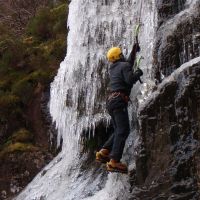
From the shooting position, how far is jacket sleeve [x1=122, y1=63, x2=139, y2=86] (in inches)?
310

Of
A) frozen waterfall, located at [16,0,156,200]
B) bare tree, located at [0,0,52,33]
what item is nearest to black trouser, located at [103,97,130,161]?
frozen waterfall, located at [16,0,156,200]

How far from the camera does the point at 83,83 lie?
38.4 feet

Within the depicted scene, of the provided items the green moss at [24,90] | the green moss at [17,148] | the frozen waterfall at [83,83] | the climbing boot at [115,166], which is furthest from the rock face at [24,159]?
the climbing boot at [115,166]

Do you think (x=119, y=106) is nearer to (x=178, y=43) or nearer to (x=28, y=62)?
(x=178, y=43)

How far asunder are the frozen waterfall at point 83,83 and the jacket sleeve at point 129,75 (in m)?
1.76

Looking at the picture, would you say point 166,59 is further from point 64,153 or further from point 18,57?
point 18,57

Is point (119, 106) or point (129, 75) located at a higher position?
point (129, 75)

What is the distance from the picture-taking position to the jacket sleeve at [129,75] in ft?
25.8

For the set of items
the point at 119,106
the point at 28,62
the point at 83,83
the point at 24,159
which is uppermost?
the point at 28,62

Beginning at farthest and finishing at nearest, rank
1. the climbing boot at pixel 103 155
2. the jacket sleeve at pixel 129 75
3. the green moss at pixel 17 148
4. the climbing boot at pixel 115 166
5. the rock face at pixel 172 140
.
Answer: the green moss at pixel 17 148 < the climbing boot at pixel 103 155 < the jacket sleeve at pixel 129 75 < the climbing boot at pixel 115 166 < the rock face at pixel 172 140

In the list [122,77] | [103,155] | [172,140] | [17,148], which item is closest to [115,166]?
[103,155]

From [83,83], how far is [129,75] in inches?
152

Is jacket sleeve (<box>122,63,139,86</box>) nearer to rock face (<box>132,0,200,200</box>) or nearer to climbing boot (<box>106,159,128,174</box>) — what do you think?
rock face (<box>132,0,200,200</box>)

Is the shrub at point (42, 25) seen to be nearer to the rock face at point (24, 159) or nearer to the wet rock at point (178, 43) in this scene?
the rock face at point (24, 159)
